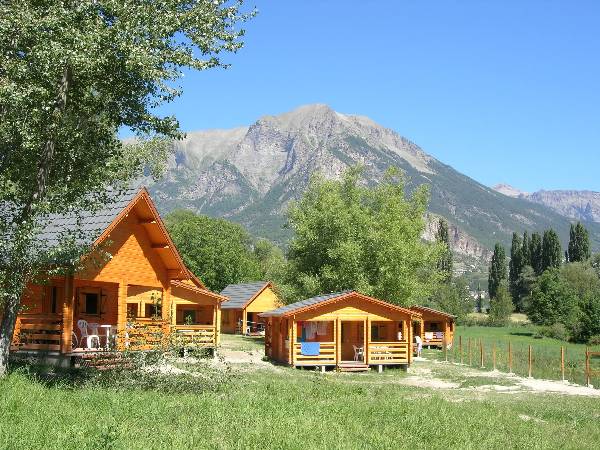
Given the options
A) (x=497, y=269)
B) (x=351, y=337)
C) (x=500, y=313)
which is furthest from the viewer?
(x=497, y=269)

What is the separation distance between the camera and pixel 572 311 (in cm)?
7331

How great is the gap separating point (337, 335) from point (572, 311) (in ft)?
159

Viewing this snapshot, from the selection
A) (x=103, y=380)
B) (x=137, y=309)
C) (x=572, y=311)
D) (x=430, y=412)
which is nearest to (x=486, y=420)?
(x=430, y=412)

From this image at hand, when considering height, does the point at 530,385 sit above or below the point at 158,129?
below

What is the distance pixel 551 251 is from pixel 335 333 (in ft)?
311

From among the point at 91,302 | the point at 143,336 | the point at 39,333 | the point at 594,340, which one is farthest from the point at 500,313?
the point at 39,333

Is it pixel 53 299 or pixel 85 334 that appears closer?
pixel 85 334

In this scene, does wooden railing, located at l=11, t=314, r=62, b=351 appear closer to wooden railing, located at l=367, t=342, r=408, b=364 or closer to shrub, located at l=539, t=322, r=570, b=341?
wooden railing, located at l=367, t=342, r=408, b=364

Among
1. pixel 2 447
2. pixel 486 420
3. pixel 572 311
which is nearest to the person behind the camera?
pixel 2 447

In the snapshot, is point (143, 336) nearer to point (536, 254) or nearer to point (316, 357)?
point (316, 357)

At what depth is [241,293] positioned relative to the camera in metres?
64.9

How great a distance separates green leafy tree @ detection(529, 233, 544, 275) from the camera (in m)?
120

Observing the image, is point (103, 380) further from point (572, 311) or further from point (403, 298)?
point (572, 311)

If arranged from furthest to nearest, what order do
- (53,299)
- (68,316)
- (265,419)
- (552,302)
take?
1. (552,302)
2. (53,299)
3. (68,316)
4. (265,419)
